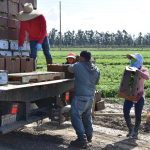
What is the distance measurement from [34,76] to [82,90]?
984 mm

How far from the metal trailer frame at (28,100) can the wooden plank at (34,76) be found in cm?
12

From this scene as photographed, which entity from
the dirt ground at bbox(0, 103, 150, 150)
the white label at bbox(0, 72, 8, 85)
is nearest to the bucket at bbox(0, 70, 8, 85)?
the white label at bbox(0, 72, 8, 85)

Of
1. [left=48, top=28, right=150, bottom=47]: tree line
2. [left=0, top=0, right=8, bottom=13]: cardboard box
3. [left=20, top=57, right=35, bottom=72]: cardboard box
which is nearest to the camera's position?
[left=0, top=0, right=8, bottom=13]: cardboard box

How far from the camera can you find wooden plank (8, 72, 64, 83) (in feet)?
23.4

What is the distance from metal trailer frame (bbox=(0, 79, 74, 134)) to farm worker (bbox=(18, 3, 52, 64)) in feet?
4.23

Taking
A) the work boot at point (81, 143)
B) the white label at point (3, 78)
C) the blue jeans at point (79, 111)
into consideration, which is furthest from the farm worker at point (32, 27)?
the work boot at point (81, 143)

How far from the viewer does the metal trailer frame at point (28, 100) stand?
696 cm

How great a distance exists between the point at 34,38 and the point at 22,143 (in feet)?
8.68

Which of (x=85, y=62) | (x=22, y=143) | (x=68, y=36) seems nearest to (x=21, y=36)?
(x=85, y=62)

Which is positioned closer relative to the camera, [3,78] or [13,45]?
[3,78]

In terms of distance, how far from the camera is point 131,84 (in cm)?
860

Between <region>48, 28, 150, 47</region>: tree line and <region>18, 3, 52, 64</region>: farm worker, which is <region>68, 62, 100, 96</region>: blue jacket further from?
<region>48, 28, 150, 47</region>: tree line

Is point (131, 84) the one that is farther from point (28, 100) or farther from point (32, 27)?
point (32, 27)

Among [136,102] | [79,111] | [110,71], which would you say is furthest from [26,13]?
[110,71]
